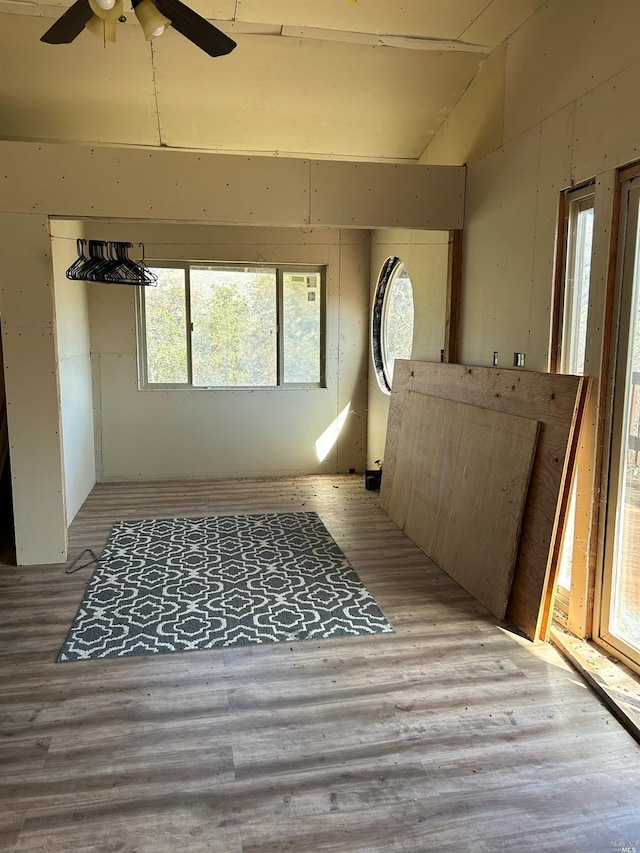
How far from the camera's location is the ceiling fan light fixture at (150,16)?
2203 mm

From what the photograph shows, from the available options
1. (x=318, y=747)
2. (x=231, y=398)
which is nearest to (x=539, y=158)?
(x=318, y=747)

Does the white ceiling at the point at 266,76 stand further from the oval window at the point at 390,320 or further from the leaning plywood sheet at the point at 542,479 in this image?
the leaning plywood sheet at the point at 542,479

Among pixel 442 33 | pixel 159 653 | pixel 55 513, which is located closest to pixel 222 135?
pixel 442 33

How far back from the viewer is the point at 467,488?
147 inches

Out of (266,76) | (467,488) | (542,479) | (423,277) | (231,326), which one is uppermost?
(266,76)

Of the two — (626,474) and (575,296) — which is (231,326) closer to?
(575,296)

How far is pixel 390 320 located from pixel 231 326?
5.53 feet

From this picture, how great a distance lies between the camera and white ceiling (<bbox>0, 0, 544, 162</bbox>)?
352 centimetres

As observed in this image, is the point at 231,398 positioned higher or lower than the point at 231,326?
lower

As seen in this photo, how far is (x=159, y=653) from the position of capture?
9.37 ft

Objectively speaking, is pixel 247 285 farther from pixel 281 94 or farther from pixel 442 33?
pixel 442 33

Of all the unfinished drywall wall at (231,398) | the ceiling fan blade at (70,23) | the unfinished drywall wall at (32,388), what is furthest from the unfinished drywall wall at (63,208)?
the unfinished drywall wall at (231,398)

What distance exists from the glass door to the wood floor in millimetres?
354

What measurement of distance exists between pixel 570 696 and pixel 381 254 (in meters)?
4.62
